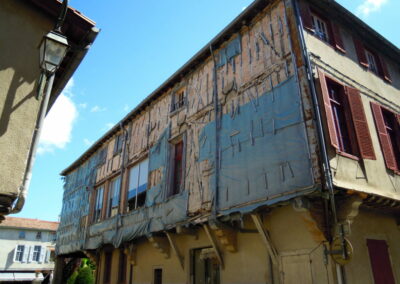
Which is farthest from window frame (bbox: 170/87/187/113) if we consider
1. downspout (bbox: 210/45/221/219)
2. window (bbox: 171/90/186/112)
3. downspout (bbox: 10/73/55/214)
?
downspout (bbox: 10/73/55/214)

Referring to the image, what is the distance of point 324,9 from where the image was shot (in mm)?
9188

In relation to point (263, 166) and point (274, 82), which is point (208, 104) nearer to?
point (274, 82)

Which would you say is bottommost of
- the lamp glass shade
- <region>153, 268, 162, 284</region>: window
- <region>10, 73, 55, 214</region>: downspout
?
<region>153, 268, 162, 284</region>: window

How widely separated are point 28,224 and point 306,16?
126ft

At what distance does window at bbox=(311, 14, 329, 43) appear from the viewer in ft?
29.0

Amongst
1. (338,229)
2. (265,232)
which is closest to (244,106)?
(265,232)

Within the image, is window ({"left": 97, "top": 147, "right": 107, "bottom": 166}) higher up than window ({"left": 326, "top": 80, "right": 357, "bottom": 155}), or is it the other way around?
window ({"left": 97, "top": 147, "right": 107, "bottom": 166})

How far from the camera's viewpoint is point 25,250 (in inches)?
1396

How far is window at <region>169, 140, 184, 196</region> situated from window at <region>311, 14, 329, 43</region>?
222 inches

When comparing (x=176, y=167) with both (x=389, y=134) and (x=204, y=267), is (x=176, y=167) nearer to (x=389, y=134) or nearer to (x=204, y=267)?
(x=204, y=267)

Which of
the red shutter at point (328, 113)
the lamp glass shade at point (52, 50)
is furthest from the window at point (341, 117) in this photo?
the lamp glass shade at point (52, 50)

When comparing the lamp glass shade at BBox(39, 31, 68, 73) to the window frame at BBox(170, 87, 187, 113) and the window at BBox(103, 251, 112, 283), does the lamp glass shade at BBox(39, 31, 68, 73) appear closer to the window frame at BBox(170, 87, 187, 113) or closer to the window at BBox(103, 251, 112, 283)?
the window frame at BBox(170, 87, 187, 113)

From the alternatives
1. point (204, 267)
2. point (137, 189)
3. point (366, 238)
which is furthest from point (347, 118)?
point (137, 189)

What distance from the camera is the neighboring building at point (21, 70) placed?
4.67 m
